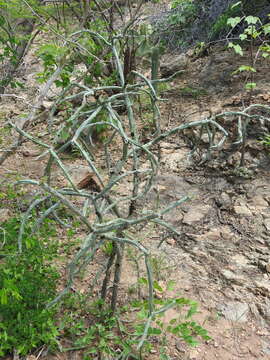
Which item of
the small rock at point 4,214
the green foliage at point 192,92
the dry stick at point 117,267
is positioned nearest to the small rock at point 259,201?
the dry stick at point 117,267

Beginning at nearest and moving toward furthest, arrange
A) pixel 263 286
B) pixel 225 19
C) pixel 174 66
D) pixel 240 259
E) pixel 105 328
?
1. pixel 105 328
2. pixel 263 286
3. pixel 240 259
4. pixel 225 19
5. pixel 174 66

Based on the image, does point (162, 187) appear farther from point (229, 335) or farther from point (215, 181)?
point (229, 335)

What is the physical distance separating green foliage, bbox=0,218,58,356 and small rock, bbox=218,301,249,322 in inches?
41.3

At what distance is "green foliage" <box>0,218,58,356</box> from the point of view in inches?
64.4

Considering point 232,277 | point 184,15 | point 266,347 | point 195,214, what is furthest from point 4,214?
point 184,15

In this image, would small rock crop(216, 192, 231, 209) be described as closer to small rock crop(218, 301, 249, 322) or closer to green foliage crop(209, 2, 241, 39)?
small rock crop(218, 301, 249, 322)

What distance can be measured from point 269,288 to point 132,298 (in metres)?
0.91

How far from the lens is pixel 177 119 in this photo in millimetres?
4141

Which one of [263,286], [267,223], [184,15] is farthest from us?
[184,15]

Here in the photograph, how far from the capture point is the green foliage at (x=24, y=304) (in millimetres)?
1636

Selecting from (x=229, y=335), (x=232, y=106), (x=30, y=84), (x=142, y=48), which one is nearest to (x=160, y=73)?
(x=142, y=48)

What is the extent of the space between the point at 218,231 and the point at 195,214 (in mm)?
283

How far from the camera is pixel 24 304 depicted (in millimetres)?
1729

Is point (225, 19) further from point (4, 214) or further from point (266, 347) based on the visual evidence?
point (266, 347)
